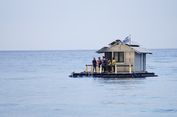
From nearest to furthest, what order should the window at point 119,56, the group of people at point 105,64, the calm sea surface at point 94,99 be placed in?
the calm sea surface at point 94,99, the group of people at point 105,64, the window at point 119,56

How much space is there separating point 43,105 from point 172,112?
823cm

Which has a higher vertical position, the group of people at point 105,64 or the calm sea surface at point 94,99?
the group of people at point 105,64

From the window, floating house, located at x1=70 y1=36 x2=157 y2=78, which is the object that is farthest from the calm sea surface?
the window

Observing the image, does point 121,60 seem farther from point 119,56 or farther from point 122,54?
point 122,54

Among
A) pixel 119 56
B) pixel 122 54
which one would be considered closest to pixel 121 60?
pixel 119 56

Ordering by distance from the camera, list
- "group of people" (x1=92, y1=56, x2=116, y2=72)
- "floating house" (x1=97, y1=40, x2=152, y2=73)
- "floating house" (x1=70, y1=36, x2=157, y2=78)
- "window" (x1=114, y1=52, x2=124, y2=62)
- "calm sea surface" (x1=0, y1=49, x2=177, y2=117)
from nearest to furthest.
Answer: "calm sea surface" (x1=0, y1=49, x2=177, y2=117)
"floating house" (x1=70, y1=36, x2=157, y2=78)
"group of people" (x1=92, y1=56, x2=116, y2=72)
"floating house" (x1=97, y1=40, x2=152, y2=73)
"window" (x1=114, y1=52, x2=124, y2=62)

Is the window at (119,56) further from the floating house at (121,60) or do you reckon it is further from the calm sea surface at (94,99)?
the calm sea surface at (94,99)

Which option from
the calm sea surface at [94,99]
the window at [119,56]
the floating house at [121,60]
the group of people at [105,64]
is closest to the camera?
the calm sea surface at [94,99]

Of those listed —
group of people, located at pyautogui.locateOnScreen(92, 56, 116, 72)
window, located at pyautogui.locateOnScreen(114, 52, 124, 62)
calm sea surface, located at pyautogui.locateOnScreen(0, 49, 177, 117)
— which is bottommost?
calm sea surface, located at pyautogui.locateOnScreen(0, 49, 177, 117)

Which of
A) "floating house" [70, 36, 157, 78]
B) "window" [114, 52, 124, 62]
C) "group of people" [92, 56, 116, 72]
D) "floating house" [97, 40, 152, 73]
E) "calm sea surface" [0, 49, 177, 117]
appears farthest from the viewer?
"window" [114, 52, 124, 62]

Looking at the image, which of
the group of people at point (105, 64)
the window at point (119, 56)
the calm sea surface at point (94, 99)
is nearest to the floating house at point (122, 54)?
the window at point (119, 56)

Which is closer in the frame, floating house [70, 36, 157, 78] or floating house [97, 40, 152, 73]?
floating house [70, 36, 157, 78]

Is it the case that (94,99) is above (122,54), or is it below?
below

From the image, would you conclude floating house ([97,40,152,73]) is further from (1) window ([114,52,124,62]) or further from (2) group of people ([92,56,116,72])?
(2) group of people ([92,56,116,72])
